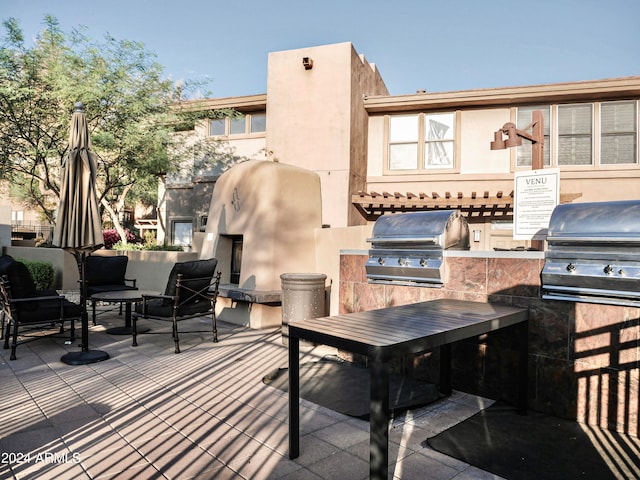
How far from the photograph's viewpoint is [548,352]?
3955 millimetres

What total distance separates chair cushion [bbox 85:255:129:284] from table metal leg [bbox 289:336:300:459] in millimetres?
7084

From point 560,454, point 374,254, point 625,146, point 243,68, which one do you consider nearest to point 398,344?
point 560,454

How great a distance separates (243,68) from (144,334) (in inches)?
582

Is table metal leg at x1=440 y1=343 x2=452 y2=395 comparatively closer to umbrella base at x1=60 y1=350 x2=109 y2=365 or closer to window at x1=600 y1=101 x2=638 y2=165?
umbrella base at x1=60 y1=350 x2=109 y2=365

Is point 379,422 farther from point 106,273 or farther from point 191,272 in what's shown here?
point 106,273

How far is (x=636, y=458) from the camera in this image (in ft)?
10.2

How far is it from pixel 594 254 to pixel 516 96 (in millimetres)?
9623

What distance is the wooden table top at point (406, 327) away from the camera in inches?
101

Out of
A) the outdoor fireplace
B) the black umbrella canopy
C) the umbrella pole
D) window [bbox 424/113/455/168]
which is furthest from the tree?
the umbrella pole

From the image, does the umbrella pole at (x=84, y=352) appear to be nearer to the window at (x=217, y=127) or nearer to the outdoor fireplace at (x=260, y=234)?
the outdoor fireplace at (x=260, y=234)

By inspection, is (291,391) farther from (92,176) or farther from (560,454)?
(92,176)

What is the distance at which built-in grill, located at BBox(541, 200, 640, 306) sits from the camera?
3.50 metres

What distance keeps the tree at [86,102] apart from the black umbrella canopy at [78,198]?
7.62 meters

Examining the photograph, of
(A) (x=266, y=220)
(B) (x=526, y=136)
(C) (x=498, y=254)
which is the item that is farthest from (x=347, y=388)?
(B) (x=526, y=136)
